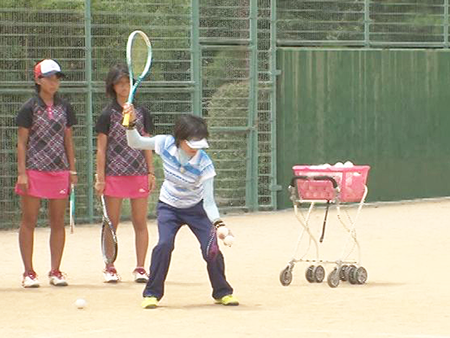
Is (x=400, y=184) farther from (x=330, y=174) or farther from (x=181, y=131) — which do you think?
(x=181, y=131)

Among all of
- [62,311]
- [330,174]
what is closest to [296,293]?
[330,174]

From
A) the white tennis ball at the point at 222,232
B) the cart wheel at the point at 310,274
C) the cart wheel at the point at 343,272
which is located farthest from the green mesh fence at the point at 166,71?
the white tennis ball at the point at 222,232

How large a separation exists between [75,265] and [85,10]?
16.1 feet

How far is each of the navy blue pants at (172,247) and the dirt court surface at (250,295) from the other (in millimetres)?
156

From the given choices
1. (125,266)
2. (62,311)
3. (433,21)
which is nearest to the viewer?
(62,311)

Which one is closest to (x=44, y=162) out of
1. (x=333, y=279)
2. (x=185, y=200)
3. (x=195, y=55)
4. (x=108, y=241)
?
(x=108, y=241)

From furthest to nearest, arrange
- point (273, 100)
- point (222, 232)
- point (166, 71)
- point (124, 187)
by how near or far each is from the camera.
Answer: point (273, 100) < point (166, 71) < point (124, 187) < point (222, 232)

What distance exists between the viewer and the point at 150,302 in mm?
10719

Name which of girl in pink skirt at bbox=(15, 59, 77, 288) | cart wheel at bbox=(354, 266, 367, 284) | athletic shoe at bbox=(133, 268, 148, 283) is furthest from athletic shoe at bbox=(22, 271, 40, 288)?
cart wheel at bbox=(354, 266, 367, 284)

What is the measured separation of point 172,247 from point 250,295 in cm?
98

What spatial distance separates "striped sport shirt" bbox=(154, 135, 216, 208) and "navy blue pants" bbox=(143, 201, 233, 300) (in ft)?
0.22

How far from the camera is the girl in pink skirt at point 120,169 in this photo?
12602 millimetres

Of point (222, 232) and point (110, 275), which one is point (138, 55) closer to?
point (110, 275)

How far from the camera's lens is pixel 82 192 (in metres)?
18.3
